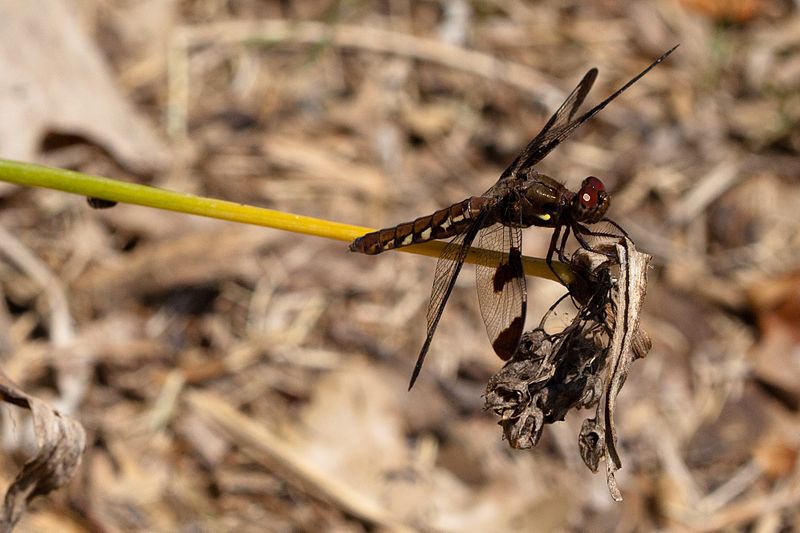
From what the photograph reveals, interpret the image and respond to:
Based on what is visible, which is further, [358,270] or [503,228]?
[358,270]

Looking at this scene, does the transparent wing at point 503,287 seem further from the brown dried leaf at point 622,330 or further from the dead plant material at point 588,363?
the brown dried leaf at point 622,330

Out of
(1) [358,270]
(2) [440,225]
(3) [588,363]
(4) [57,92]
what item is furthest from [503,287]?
(4) [57,92]

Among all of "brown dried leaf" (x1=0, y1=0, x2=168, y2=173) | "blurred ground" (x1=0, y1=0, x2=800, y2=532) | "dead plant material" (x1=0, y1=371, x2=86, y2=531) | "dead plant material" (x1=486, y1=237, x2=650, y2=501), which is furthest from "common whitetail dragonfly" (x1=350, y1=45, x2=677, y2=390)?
"brown dried leaf" (x1=0, y1=0, x2=168, y2=173)

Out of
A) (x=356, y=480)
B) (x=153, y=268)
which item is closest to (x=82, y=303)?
(x=153, y=268)

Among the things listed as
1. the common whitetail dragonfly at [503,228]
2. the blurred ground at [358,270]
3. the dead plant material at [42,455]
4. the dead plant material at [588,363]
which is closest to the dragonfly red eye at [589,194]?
the common whitetail dragonfly at [503,228]

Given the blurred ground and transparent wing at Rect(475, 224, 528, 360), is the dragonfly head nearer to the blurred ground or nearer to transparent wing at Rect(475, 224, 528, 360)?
transparent wing at Rect(475, 224, 528, 360)

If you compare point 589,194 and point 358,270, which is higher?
point 589,194

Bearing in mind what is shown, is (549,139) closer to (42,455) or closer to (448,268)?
(448,268)
